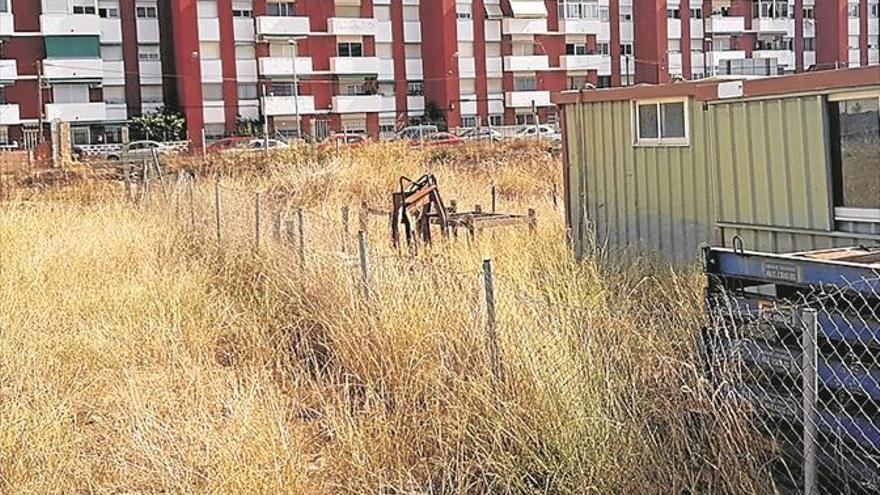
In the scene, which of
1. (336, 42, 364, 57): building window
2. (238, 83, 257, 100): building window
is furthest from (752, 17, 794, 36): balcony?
(238, 83, 257, 100): building window

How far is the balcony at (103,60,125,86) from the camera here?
55594 mm

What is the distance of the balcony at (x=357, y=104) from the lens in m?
58.8

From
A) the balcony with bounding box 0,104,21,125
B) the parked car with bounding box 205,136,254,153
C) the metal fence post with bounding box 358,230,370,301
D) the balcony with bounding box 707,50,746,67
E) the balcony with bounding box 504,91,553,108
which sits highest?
the balcony with bounding box 707,50,746,67

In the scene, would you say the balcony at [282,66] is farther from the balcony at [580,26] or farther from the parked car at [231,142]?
the balcony at [580,26]

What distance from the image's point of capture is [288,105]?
5706cm

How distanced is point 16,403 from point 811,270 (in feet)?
14.4

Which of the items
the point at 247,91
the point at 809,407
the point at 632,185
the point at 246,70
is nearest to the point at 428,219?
the point at 632,185

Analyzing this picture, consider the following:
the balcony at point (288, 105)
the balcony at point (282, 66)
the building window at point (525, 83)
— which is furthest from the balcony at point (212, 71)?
the building window at point (525, 83)

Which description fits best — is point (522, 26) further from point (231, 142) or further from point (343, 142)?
point (343, 142)

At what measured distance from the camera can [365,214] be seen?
16.7 m

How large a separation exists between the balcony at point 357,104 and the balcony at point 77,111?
12538 mm

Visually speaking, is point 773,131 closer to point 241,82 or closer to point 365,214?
point 365,214

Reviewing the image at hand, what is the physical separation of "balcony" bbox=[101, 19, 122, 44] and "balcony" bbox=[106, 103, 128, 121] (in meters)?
3.59

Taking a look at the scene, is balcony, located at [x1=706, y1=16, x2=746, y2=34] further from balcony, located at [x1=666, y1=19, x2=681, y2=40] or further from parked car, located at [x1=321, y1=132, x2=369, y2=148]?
parked car, located at [x1=321, y1=132, x2=369, y2=148]
